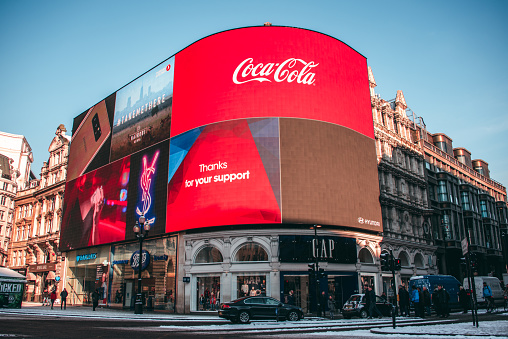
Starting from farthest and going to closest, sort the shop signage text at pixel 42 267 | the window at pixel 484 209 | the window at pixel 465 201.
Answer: the window at pixel 484 209, the window at pixel 465 201, the shop signage text at pixel 42 267

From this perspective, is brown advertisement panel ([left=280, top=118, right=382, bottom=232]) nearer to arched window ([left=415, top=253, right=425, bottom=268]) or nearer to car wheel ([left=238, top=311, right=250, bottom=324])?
car wheel ([left=238, top=311, right=250, bottom=324])

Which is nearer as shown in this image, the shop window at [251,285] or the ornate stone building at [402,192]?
the shop window at [251,285]

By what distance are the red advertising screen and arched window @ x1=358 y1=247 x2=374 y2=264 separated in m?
12.2

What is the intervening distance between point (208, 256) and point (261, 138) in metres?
11.9

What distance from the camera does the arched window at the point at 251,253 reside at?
121 feet

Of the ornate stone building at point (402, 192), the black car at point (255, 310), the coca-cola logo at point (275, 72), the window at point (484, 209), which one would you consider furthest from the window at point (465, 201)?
the black car at point (255, 310)

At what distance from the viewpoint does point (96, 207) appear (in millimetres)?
52500

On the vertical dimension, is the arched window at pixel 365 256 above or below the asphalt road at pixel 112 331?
above

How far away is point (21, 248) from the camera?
70.9 m

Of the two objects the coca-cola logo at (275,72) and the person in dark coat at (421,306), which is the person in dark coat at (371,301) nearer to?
the person in dark coat at (421,306)

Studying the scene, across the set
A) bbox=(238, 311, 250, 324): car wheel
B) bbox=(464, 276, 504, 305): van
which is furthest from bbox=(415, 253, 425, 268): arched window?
bbox=(238, 311, 250, 324): car wheel

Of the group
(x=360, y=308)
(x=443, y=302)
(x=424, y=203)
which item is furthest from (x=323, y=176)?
(x=424, y=203)

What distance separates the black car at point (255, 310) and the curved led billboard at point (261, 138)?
33.4ft

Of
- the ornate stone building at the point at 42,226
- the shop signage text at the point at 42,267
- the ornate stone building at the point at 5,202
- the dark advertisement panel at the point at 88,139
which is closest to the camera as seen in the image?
the dark advertisement panel at the point at 88,139
